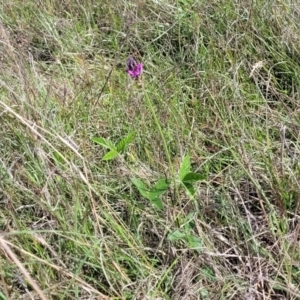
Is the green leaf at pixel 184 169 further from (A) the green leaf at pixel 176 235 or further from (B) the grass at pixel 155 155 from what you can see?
(A) the green leaf at pixel 176 235

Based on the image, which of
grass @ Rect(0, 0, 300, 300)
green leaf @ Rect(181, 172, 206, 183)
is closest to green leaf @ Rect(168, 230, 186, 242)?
grass @ Rect(0, 0, 300, 300)

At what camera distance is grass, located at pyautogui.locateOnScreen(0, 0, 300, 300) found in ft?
4.19

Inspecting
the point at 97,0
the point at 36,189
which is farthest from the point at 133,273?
the point at 97,0

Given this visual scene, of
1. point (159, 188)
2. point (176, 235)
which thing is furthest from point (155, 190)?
point (176, 235)

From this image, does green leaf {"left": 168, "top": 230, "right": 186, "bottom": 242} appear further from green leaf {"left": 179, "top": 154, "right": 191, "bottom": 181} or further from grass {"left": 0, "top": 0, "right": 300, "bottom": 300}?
green leaf {"left": 179, "top": 154, "right": 191, "bottom": 181}

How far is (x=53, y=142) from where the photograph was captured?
159 centimetres

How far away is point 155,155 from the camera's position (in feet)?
5.09

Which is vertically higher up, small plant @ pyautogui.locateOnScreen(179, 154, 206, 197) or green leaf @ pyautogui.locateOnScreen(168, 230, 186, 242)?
small plant @ pyautogui.locateOnScreen(179, 154, 206, 197)

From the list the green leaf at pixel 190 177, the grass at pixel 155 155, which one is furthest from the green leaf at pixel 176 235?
the green leaf at pixel 190 177

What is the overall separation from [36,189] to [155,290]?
37 centimetres

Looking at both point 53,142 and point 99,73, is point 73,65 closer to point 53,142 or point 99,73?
point 99,73

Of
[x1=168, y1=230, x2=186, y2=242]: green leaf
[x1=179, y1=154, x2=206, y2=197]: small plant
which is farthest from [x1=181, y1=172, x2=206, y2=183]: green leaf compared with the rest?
[x1=168, y1=230, x2=186, y2=242]: green leaf

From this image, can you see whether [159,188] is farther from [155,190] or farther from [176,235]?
Answer: [176,235]

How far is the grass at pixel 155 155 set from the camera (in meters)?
1.28
